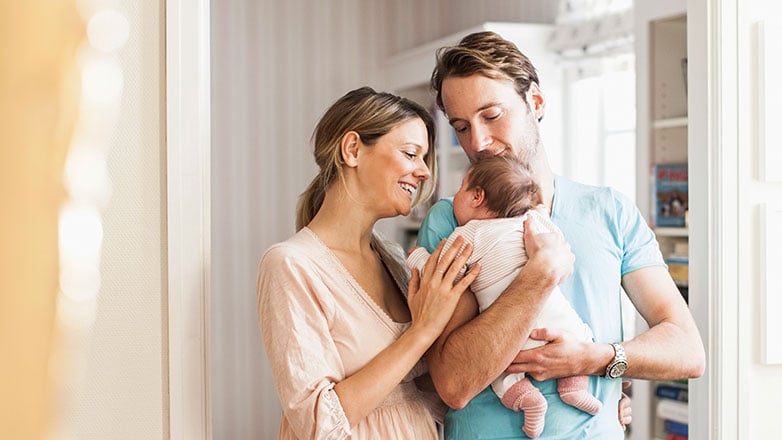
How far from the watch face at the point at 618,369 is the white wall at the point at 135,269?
915 millimetres

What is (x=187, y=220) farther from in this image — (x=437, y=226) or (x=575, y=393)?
(x=575, y=393)

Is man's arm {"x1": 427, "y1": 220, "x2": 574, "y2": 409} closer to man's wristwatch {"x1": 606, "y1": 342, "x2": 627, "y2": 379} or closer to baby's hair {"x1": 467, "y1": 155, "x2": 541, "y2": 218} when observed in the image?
baby's hair {"x1": 467, "y1": 155, "x2": 541, "y2": 218}

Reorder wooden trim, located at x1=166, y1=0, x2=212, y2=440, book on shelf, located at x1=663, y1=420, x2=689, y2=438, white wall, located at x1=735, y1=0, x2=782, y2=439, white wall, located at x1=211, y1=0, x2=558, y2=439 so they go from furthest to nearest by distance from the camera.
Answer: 1. white wall, located at x1=211, y1=0, x2=558, y2=439
2. book on shelf, located at x1=663, y1=420, x2=689, y2=438
3. white wall, located at x1=735, y1=0, x2=782, y2=439
4. wooden trim, located at x1=166, y1=0, x2=212, y2=440

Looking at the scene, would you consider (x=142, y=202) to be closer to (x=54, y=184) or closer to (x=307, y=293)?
(x=307, y=293)

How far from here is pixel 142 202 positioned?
1627 millimetres

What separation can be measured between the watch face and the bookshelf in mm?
1725

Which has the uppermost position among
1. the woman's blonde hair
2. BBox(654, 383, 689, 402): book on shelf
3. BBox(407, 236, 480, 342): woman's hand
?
the woman's blonde hair

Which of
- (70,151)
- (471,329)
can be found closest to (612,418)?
(471,329)

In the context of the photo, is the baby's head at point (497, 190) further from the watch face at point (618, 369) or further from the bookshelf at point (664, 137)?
the bookshelf at point (664, 137)

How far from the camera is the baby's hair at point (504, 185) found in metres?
1.70

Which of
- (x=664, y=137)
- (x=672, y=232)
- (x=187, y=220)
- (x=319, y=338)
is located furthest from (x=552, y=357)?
(x=664, y=137)

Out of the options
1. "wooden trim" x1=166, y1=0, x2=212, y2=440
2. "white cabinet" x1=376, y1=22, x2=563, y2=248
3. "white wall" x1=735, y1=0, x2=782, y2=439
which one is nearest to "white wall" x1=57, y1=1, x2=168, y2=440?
"wooden trim" x1=166, y1=0, x2=212, y2=440

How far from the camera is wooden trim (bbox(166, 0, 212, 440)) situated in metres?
1.64

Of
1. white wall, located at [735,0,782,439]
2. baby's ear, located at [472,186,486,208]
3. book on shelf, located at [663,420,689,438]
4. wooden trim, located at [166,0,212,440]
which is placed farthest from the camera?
book on shelf, located at [663,420,689,438]
